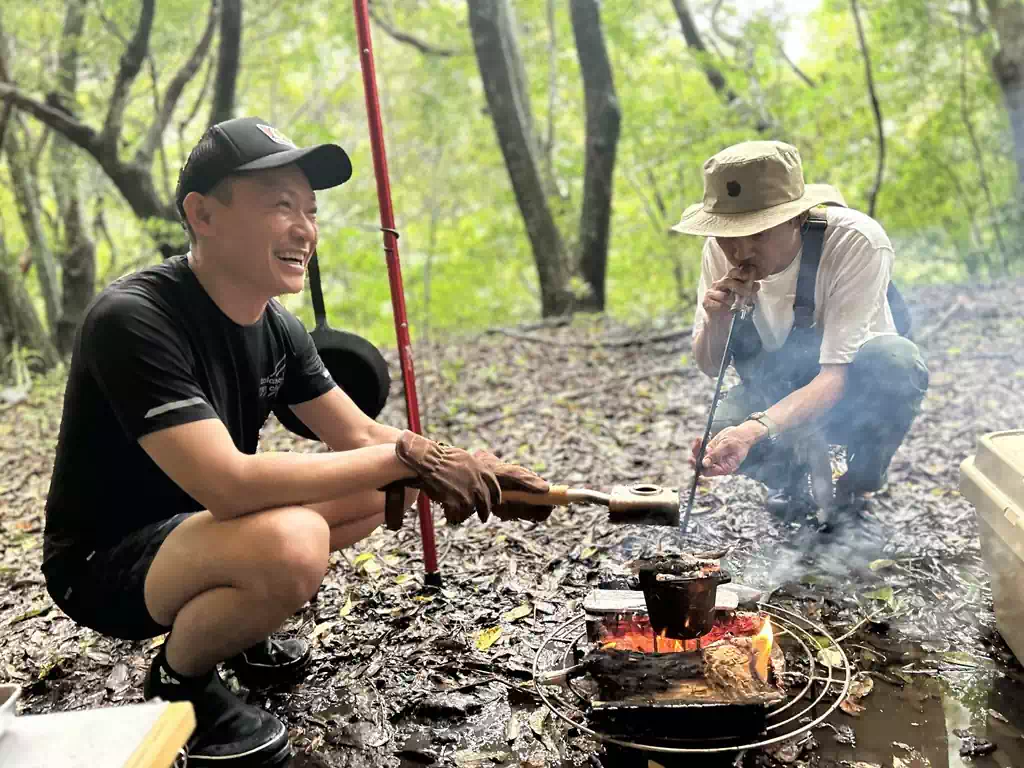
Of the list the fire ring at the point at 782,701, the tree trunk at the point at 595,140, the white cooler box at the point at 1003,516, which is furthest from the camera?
the tree trunk at the point at 595,140

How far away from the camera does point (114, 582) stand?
241 centimetres

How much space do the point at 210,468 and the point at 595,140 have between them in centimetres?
860

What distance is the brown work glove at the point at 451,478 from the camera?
7.86 feet

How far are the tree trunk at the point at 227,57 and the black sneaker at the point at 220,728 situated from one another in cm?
765

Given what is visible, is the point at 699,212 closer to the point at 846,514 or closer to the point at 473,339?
the point at 846,514

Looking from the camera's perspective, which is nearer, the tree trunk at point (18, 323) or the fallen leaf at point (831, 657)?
the fallen leaf at point (831, 657)

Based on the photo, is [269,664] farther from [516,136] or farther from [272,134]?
[516,136]

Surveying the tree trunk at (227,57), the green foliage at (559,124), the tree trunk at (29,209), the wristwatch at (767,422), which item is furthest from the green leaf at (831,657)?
the tree trunk at (29,209)

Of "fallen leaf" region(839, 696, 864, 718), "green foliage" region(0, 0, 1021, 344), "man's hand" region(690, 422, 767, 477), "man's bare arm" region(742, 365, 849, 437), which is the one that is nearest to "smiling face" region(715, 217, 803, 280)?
"man's bare arm" region(742, 365, 849, 437)

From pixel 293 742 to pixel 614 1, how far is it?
11.1m

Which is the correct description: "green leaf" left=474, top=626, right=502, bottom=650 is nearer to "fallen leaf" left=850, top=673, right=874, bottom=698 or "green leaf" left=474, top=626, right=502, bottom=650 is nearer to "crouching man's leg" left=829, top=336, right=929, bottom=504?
"fallen leaf" left=850, top=673, right=874, bottom=698

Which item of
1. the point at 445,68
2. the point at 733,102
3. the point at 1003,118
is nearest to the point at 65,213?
the point at 445,68

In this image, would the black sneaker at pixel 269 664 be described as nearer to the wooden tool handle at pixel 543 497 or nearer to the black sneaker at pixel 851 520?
the wooden tool handle at pixel 543 497

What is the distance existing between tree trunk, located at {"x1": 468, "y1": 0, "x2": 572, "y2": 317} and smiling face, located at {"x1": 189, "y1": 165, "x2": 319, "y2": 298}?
762 cm
